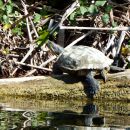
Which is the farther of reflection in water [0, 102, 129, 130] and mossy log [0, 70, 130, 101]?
mossy log [0, 70, 130, 101]

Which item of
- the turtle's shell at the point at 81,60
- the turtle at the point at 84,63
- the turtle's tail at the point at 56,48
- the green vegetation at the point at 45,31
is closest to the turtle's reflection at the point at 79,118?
the turtle at the point at 84,63

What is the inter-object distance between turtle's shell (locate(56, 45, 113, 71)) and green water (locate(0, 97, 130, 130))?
451mm

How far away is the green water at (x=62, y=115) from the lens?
5.01m

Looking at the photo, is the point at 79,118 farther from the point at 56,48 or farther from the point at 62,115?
the point at 56,48

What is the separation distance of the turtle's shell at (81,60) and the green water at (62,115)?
1.48 feet

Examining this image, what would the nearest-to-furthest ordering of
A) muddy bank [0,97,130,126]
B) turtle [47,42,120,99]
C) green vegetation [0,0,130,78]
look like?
muddy bank [0,97,130,126], turtle [47,42,120,99], green vegetation [0,0,130,78]

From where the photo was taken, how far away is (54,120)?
17.3ft

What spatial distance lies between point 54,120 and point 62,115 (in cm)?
29

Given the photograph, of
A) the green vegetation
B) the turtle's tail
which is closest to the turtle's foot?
the turtle's tail

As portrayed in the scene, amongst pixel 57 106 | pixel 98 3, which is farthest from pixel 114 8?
pixel 57 106

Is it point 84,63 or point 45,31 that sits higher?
point 45,31

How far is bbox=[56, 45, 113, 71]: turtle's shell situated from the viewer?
6430mm

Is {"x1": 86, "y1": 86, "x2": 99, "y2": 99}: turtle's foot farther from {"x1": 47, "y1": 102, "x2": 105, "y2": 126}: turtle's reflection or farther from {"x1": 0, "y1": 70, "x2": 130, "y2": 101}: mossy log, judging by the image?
{"x1": 47, "y1": 102, "x2": 105, "y2": 126}: turtle's reflection

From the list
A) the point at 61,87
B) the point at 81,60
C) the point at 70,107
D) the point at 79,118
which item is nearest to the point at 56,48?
the point at 81,60
